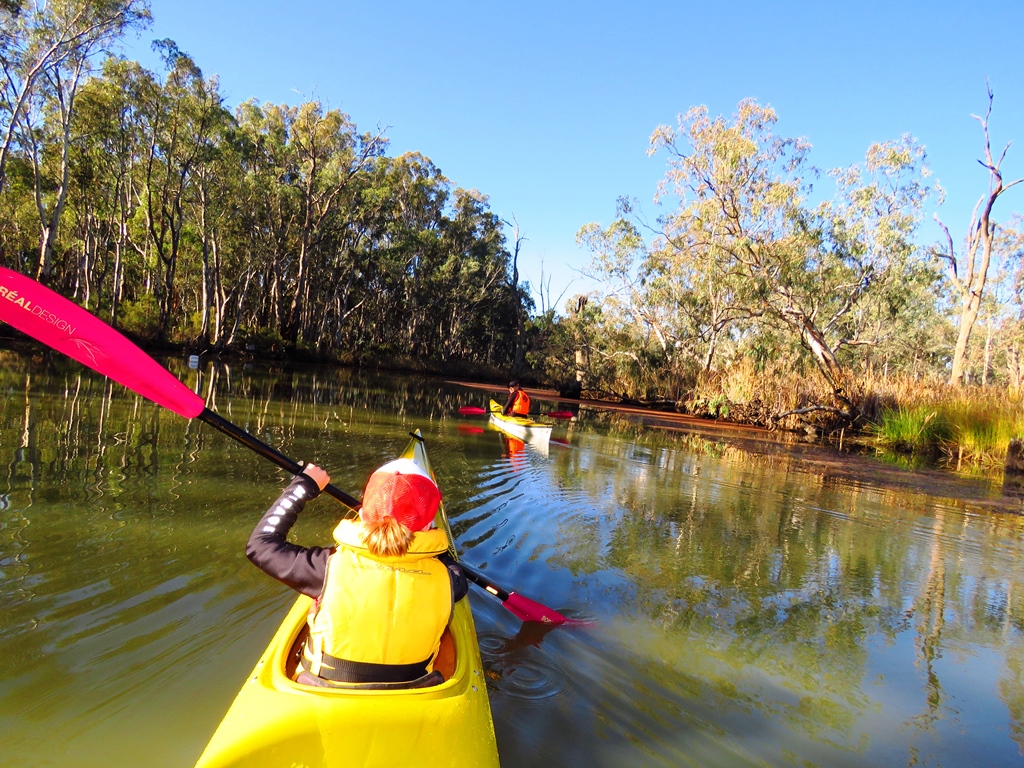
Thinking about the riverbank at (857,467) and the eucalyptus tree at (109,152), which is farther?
the eucalyptus tree at (109,152)

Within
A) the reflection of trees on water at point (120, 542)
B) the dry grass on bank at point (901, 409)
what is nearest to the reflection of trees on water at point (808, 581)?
the reflection of trees on water at point (120, 542)

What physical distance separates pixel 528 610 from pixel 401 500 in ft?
6.93

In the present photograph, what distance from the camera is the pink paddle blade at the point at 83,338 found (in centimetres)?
356

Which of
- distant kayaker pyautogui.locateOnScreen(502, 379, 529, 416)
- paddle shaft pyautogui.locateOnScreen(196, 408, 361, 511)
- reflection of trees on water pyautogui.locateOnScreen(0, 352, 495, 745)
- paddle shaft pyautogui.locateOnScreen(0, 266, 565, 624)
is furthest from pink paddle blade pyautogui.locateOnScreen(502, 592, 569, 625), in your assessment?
distant kayaker pyautogui.locateOnScreen(502, 379, 529, 416)

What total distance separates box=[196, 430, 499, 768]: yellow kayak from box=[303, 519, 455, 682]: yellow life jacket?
110mm

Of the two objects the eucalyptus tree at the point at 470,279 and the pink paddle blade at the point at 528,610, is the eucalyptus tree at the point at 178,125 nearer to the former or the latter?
the eucalyptus tree at the point at 470,279

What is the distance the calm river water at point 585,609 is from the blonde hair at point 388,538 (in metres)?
1.19

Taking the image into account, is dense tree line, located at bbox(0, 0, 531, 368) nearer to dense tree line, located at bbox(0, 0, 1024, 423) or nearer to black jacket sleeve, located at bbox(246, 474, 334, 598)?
dense tree line, located at bbox(0, 0, 1024, 423)

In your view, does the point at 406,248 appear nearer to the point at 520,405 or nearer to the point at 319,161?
the point at 319,161

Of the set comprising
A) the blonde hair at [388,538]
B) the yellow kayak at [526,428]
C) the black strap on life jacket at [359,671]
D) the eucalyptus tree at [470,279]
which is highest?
the eucalyptus tree at [470,279]

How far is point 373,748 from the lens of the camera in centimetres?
193

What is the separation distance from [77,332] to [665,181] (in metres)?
24.2

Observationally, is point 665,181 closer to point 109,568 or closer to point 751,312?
point 751,312

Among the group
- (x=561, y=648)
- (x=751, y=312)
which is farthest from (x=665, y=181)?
(x=561, y=648)
